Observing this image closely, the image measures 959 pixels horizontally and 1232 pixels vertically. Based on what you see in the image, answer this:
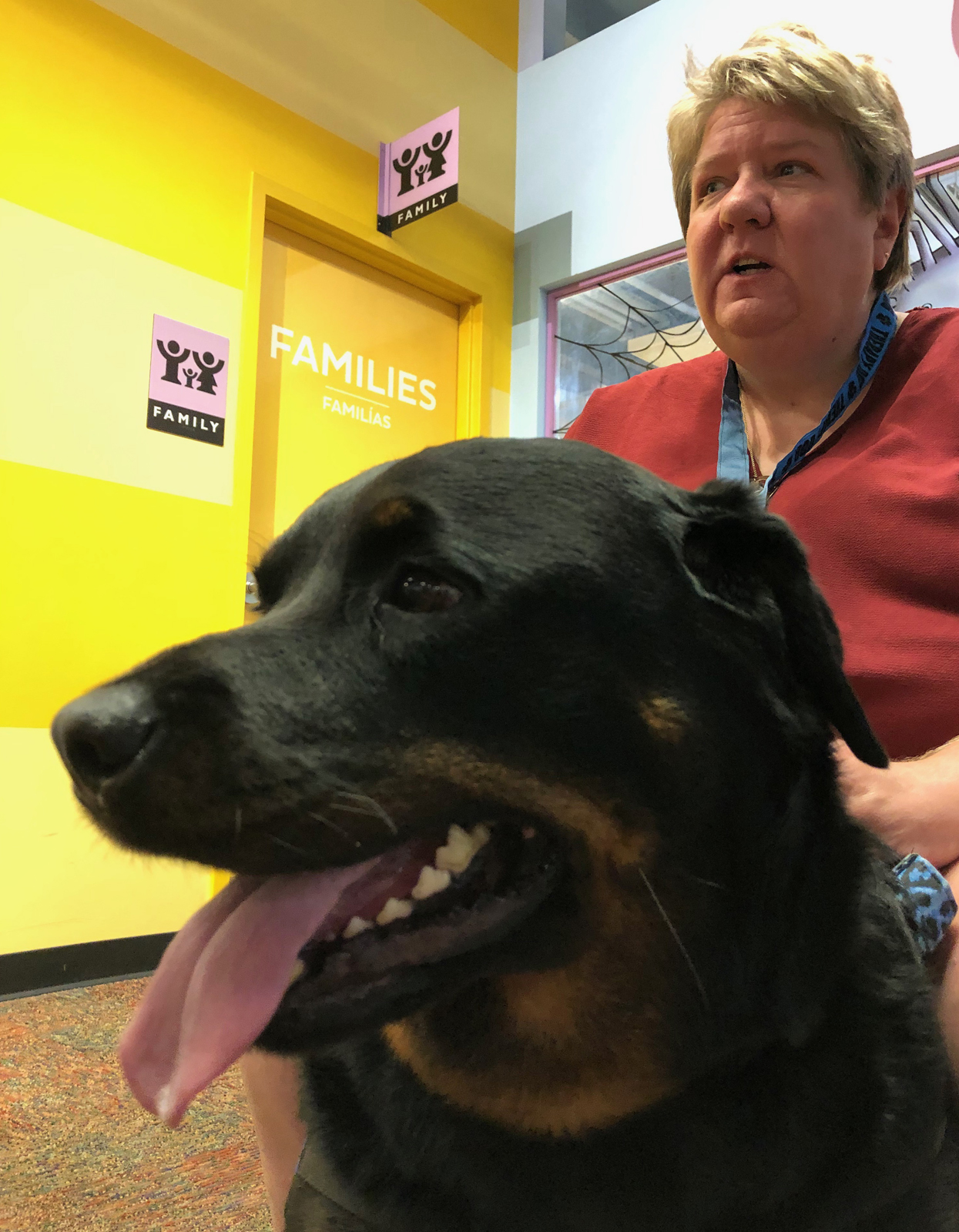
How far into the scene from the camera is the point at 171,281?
286cm

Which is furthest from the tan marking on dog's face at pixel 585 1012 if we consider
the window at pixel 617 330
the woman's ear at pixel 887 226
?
the window at pixel 617 330

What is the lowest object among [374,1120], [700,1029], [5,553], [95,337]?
[374,1120]

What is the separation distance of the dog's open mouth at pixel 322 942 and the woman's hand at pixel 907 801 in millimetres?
425

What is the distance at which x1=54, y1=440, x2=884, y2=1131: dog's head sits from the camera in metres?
0.65

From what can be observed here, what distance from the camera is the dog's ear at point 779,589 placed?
79 cm

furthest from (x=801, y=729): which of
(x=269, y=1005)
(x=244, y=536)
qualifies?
(x=244, y=536)

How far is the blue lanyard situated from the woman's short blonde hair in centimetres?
16

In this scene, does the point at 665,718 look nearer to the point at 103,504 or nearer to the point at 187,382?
the point at 103,504

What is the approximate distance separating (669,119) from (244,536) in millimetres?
1897

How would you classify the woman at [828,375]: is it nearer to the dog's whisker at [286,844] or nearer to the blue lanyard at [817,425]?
the blue lanyard at [817,425]

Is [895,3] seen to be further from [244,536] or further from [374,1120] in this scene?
[374,1120]

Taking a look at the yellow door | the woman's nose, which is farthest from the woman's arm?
the yellow door

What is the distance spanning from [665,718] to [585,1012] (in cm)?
25

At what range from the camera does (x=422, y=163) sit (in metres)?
3.41
